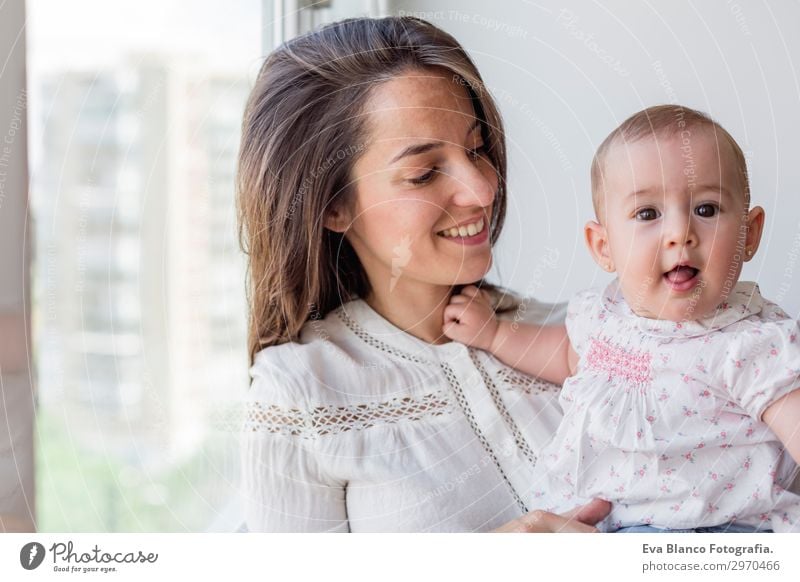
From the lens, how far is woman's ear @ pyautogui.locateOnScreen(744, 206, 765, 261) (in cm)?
71

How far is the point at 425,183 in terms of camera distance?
0.74 metres

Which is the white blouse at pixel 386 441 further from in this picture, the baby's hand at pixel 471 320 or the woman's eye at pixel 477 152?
the woman's eye at pixel 477 152

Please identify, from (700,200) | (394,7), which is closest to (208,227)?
(394,7)

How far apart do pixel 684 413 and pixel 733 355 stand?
6 cm

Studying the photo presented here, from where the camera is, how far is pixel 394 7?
76 centimetres

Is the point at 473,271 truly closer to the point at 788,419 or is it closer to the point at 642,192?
the point at 642,192

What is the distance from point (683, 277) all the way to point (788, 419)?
0.42ft

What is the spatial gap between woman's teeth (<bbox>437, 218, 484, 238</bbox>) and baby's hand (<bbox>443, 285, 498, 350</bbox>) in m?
0.07

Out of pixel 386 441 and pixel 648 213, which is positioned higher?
pixel 648 213

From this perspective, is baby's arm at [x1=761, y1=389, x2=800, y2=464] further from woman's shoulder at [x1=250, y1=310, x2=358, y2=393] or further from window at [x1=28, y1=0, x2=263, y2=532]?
window at [x1=28, y1=0, x2=263, y2=532]

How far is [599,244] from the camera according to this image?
736 millimetres

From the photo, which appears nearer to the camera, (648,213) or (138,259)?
(648,213)
